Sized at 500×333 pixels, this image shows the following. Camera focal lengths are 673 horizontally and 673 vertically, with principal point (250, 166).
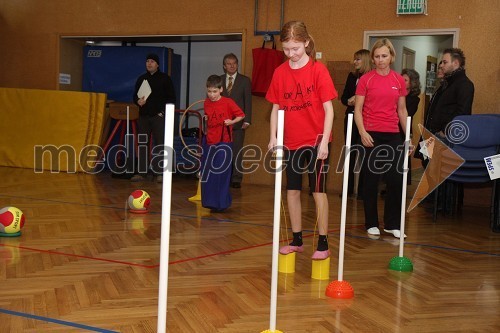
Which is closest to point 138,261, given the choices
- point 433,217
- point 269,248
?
point 269,248

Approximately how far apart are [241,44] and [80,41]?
9.67ft

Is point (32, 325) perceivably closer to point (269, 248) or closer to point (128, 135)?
point (269, 248)

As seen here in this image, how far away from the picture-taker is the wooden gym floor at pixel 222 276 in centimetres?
311

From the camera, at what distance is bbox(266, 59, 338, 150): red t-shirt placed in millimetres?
3955

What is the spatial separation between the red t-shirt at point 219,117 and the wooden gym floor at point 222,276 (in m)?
0.72

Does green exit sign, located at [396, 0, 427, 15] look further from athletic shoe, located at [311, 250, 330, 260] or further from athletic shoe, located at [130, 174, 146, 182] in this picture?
athletic shoe, located at [311, 250, 330, 260]

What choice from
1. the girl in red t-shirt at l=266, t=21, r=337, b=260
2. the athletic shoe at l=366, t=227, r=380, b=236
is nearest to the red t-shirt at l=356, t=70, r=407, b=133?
the athletic shoe at l=366, t=227, r=380, b=236

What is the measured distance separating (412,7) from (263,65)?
196cm

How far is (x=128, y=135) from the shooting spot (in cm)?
923

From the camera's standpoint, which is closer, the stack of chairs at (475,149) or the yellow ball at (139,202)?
the stack of chairs at (475,149)

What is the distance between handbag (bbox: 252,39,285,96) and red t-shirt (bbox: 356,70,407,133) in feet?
11.6

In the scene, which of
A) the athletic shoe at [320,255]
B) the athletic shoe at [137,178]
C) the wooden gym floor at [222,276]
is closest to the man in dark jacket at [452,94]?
the wooden gym floor at [222,276]

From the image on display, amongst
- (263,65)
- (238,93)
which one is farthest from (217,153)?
(263,65)

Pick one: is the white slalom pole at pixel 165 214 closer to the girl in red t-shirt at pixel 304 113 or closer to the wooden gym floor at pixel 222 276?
the wooden gym floor at pixel 222 276
